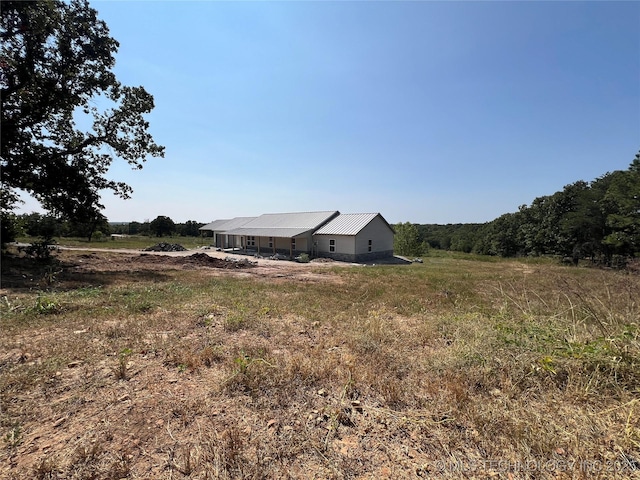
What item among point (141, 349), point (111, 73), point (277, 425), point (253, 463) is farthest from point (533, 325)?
point (111, 73)

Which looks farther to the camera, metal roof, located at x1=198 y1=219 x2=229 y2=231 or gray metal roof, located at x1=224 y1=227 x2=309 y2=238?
metal roof, located at x1=198 y1=219 x2=229 y2=231

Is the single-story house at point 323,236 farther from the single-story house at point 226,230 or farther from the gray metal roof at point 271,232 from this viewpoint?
the single-story house at point 226,230

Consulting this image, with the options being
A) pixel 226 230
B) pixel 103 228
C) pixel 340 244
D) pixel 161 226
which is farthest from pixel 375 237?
pixel 161 226

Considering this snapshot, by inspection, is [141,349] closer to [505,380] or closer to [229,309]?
[229,309]

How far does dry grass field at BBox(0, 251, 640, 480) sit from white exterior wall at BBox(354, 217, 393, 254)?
2019 cm

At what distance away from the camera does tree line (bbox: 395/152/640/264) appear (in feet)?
79.8

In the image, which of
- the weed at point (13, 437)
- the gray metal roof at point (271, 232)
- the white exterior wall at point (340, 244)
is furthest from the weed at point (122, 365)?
the gray metal roof at point (271, 232)

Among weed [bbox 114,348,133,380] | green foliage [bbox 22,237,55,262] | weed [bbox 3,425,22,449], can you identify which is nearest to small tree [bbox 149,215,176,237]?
green foliage [bbox 22,237,55,262]

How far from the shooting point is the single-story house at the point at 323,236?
25969 mm

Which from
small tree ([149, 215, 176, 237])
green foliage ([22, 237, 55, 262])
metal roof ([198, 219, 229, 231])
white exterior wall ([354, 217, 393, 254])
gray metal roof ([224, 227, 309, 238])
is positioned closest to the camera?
green foliage ([22, 237, 55, 262])

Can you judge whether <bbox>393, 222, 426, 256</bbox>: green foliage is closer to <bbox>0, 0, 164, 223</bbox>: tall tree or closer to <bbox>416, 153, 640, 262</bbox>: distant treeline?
<bbox>416, 153, 640, 262</bbox>: distant treeline

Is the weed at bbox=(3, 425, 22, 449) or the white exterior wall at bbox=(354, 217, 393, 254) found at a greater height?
the white exterior wall at bbox=(354, 217, 393, 254)

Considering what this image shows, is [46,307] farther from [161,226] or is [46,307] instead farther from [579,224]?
[161,226]

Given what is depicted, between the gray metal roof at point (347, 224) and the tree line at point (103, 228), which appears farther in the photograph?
the gray metal roof at point (347, 224)
